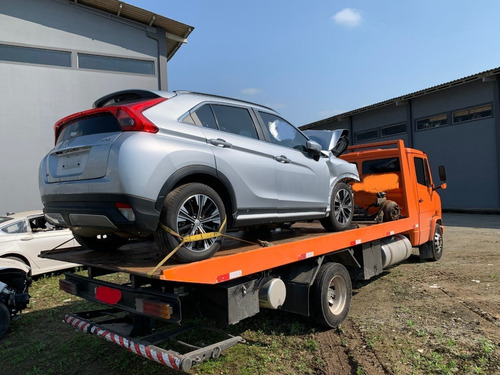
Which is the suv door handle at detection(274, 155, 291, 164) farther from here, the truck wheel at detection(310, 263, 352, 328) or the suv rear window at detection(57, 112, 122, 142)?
the suv rear window at detection(57, 112, 122, 142)

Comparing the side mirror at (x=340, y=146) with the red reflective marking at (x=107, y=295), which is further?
the side mirror at (x=340, y=146)

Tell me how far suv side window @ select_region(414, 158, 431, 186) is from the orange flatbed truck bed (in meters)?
1.01

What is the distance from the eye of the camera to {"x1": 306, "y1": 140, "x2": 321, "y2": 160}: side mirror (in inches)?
179

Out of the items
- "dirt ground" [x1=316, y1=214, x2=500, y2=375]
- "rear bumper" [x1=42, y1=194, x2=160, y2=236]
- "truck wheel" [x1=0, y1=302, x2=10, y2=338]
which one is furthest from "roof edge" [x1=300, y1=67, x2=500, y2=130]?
"truck wheel" [x1=0, y1=302, x2=10, y2=338]

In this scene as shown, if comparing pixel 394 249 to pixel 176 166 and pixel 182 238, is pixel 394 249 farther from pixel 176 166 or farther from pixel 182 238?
→ pixel 176 166

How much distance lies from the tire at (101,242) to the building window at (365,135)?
67.5ft

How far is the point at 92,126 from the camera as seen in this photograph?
3234 mm

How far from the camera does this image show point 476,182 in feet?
57.6

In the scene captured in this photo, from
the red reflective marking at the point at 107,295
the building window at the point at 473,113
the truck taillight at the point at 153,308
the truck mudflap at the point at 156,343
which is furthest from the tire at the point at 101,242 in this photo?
the building window at the point at 473,113

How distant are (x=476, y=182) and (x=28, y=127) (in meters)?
18.3

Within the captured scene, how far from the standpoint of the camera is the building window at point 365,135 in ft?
74.2

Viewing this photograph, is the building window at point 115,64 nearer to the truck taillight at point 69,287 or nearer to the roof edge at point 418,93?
the truck taillight at point 69,287

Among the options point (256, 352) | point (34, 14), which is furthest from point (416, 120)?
point (256, 352)

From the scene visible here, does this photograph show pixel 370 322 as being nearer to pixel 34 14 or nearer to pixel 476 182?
pixel 34 14
